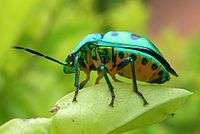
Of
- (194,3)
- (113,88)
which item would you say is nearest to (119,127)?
(113,88)

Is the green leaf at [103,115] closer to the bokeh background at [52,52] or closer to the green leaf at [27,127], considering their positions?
the green leaf at [27,127]

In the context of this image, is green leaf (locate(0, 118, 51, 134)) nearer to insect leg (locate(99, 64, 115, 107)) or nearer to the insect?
insect leg (locate(99, 64, 115, 107))

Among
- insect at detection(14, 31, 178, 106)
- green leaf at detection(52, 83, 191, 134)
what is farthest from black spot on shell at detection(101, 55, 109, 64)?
green leaf at detection(52, 83, 191, 134)

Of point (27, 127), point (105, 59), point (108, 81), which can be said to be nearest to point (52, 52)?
point (105, 59)

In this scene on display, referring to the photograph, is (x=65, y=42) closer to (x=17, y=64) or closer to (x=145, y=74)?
(x=17, y=64)

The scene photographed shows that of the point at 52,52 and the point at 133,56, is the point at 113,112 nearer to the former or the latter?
the point at 133,56

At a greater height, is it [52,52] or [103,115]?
[103,115]
